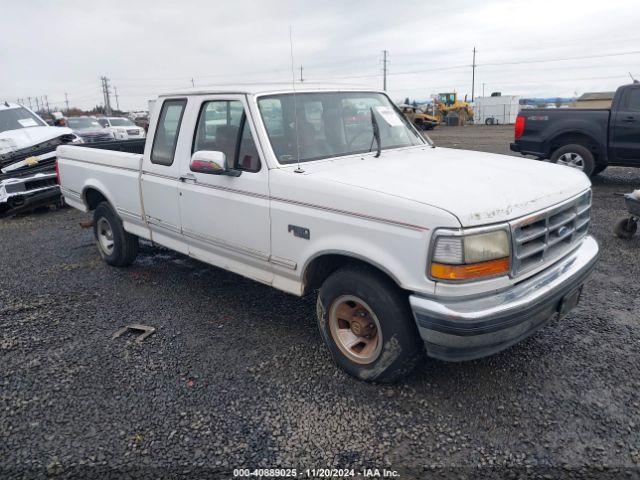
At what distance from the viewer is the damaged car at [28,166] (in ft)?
29.7

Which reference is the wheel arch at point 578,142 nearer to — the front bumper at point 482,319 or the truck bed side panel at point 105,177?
the front bumper at point 482,319

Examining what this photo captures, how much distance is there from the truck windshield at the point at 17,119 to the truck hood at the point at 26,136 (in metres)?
0.24

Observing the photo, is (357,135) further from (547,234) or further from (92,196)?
(92,196)

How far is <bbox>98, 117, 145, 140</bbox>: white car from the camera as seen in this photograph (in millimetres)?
20141

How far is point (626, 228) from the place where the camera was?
6.40 m

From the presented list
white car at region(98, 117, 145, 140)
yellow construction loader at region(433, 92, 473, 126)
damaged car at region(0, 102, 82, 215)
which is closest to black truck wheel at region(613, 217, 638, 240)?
damaged car at region(0, 102, 82, 215)

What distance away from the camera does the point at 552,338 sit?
3.94 meters

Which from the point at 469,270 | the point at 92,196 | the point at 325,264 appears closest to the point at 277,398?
the point at 325,264

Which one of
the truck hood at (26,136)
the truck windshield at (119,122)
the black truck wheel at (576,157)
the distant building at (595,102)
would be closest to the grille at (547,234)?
the black truck wheel at (576,157)

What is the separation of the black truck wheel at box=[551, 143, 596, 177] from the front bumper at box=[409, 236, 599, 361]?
7462 mm

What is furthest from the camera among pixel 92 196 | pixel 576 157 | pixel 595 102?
pixel 595 102

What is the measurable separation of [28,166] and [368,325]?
28.0 ft

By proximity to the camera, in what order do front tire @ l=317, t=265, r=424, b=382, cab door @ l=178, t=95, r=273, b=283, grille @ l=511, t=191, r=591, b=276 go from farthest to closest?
cab door @ l=178, t=95, r=273, b=283 → front tire @ l=317, t=265, r=424, b=382 → grille @ l=511, t=191, r=591, b=276

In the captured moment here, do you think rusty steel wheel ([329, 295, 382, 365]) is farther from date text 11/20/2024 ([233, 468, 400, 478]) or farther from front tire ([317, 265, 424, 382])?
date text 11/20/2024 ([233, 468, 400, 478])
